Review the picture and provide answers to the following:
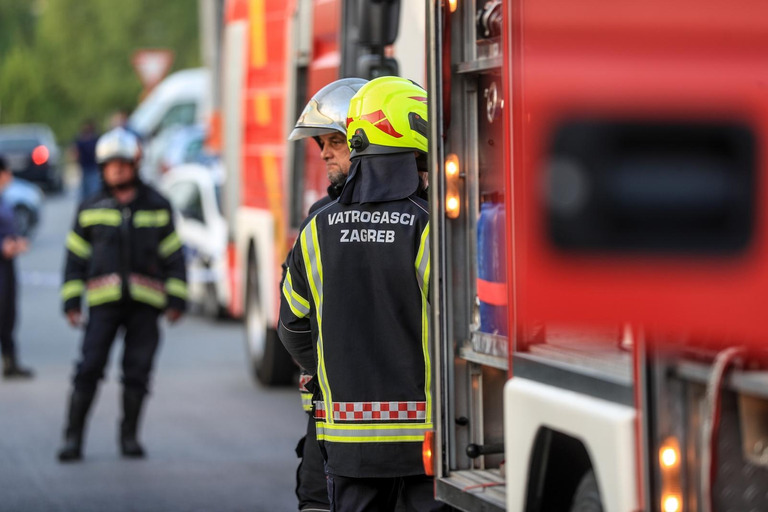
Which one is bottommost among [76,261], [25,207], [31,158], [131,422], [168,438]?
[168,438]

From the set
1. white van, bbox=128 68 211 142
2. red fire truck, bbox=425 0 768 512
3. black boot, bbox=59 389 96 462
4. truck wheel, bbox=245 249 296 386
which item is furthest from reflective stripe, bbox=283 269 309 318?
white van, bbox=128 68 211 142

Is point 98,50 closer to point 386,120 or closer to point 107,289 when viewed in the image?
point 107,289

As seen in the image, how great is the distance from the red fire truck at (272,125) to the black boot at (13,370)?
5.59 ft

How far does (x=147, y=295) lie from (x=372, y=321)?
4625 millimetres

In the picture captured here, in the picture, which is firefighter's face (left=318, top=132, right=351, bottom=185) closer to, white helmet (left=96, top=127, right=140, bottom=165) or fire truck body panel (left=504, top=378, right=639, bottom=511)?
fire truck body panel (left=504, top=378, right=639, bottom=511)

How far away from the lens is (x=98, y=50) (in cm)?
6900

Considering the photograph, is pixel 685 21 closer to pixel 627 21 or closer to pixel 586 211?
pixel 627 21

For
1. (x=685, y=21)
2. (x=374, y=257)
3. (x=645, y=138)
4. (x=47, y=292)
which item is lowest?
(x=47, y=292)

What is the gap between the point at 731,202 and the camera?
104 inches

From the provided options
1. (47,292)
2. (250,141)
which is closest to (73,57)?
(47,292)

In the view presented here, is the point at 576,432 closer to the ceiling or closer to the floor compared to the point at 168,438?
closer to the ceiling

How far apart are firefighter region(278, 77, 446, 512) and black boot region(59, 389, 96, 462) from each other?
14.9ft

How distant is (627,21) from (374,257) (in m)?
1.76

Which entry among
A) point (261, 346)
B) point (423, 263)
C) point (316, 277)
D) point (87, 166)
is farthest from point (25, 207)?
point (423, 263)
